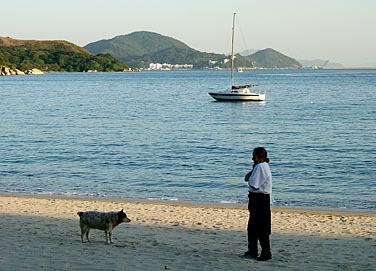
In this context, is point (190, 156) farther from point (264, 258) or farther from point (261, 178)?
point (261, 178)

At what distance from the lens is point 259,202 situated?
9.95 m

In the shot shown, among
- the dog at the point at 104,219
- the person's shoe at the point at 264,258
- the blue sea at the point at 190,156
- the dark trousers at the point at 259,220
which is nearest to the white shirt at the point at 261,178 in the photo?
the dark trousers at the point at 259,220

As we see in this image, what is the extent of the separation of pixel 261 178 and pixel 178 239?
3242mm

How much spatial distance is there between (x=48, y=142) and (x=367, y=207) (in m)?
20.7

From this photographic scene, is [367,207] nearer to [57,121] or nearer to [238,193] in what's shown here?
[238,193]

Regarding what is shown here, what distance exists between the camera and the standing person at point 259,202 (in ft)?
31.7

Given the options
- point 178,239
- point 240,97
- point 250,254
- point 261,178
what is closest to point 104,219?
point 178,239

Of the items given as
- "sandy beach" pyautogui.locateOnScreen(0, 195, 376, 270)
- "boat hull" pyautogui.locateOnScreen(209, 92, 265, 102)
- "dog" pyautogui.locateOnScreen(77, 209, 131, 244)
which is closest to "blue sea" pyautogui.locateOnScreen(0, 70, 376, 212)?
"sandy beach" pyautogui.locateOnScreen(0, 195, 376, 270)

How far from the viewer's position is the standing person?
9664mm

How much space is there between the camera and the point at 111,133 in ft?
129

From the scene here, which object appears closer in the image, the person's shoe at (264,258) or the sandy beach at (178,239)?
the sandy beach at (178,239)

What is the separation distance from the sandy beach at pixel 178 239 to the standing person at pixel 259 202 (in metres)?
0.25

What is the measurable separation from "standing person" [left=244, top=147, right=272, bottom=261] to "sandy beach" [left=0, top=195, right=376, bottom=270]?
0.25 m

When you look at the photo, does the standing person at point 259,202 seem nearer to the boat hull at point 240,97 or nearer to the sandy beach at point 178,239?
the sandy beach at point 178,239
